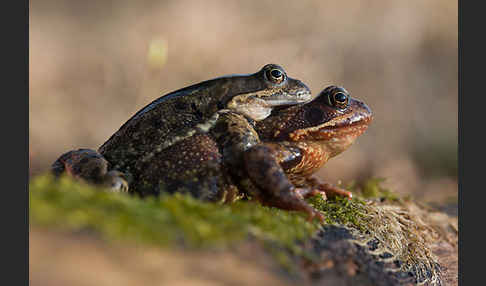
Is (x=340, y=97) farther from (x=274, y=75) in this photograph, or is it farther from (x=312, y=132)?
(x=274, y=75)

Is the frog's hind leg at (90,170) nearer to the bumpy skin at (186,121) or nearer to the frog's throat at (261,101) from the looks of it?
the bumpy skin at (186,121)

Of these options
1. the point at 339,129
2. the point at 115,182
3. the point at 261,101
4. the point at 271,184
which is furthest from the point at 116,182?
the point at 339,129

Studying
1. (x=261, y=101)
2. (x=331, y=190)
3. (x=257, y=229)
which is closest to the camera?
(x=257, y=229)

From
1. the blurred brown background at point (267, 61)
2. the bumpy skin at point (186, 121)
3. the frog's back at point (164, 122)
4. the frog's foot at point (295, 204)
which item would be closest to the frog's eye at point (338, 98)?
the bumpy skin at point (186, 121)

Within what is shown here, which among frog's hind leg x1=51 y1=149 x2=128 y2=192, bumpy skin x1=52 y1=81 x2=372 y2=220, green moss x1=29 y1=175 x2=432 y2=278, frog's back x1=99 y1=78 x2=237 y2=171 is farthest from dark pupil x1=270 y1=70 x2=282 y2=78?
frog's hind leg x1=51 y1=149 x2=128 y2=192

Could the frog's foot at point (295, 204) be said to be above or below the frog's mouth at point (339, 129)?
below

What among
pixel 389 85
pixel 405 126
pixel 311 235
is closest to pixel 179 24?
pixel 389 85
